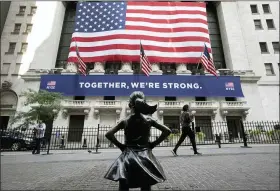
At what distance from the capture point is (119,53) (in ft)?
74.9

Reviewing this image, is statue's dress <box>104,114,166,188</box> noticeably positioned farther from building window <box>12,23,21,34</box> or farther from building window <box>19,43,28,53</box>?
building window <box>12,23,21,34</box>

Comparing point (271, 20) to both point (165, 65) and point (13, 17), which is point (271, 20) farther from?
point (13, 17)

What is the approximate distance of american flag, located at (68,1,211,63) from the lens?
74.2ft

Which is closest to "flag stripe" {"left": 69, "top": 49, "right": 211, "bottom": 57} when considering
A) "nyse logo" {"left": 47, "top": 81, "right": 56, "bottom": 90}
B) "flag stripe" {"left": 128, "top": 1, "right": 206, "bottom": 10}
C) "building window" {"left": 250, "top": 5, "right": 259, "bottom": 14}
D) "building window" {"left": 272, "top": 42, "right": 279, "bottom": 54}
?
"nyse logo" {"left": 47, "top": 81, "right": 56, "bottom": 90}

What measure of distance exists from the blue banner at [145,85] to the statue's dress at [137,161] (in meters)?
21.1

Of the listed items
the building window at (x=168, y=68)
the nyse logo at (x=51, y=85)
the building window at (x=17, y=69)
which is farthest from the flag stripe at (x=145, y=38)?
the building window at (x=17, y=69)

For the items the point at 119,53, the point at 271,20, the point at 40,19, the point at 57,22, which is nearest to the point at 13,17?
the point at 40,19

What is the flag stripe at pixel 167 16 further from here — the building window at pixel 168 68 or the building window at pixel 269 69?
the building window at pixel 269 69

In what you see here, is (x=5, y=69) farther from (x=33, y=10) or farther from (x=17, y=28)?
(x=33, y=10)

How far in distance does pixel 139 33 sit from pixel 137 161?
886 inches

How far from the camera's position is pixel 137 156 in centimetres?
203

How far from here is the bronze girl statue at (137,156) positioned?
193 centimetres

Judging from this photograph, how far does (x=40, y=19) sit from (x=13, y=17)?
4347mm

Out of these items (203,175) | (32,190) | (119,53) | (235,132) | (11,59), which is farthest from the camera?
(11,59)
